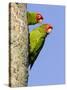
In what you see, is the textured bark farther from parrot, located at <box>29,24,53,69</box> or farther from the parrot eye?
the parrot eye

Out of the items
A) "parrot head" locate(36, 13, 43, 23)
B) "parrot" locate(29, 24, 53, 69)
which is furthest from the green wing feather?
"parrot head" locate(36, 13, 43, 23)

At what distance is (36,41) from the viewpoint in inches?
96.4

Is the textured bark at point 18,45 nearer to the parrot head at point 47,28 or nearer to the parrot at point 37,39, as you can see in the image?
the parrot at point 37,39

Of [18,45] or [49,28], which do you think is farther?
[49,28]

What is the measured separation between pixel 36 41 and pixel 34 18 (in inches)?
8.2

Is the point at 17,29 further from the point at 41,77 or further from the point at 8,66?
the point at 41,77

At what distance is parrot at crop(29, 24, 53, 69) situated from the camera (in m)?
2.43

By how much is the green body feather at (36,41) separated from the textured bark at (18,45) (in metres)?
0.05

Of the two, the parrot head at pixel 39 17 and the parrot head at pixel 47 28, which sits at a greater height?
the parrot head at pixel 39 17

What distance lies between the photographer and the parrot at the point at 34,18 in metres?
2.42

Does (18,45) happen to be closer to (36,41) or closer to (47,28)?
(36,41)

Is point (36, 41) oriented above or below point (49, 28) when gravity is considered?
below

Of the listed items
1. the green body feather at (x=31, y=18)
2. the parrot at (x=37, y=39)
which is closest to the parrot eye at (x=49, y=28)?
the parrot at (x=37, y=39)

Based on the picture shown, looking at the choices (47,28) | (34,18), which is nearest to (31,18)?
(34,18)
